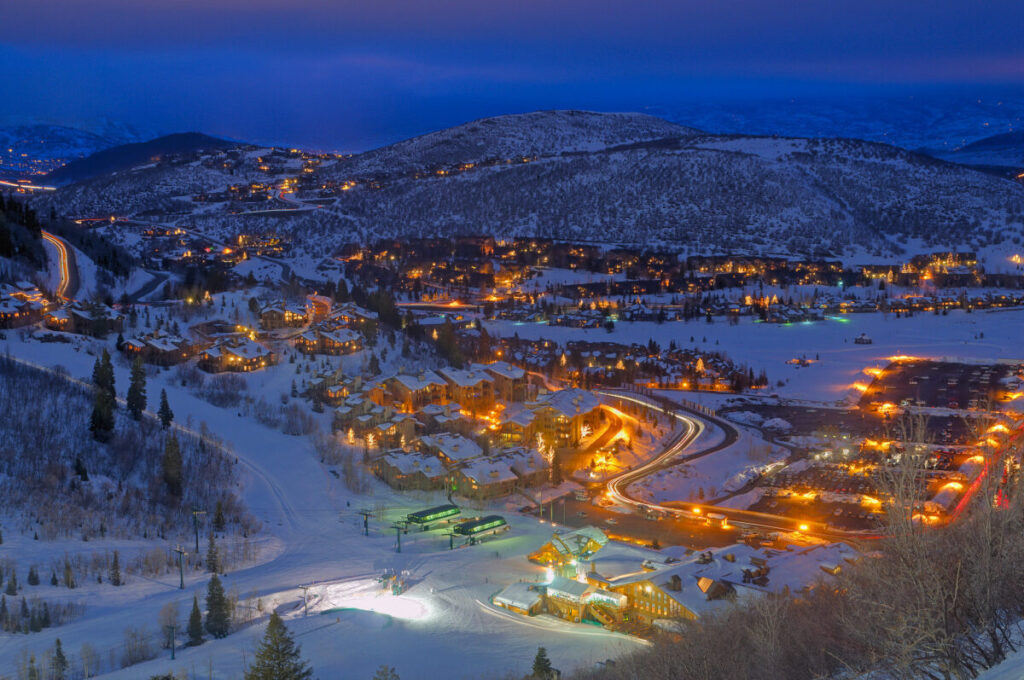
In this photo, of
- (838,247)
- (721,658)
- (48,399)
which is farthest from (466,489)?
(838,247)

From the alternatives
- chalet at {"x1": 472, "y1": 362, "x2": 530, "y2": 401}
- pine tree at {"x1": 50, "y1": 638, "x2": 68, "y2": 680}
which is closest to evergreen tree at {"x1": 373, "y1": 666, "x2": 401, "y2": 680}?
pine tree at {"x1": 50, "y1": 638, "x2": 68, "y2": 680}

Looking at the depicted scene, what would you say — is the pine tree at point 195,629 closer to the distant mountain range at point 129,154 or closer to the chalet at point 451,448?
the chalet at point 451,448

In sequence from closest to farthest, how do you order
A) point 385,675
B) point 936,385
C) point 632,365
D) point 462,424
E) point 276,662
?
1. point 276,662
2. point 385,675
3. point 462,424
4. point 936,385
5. point 632,365

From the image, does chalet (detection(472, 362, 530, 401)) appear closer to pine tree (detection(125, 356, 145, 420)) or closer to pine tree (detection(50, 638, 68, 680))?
pine tree (detection(125, 356, 145, 420))

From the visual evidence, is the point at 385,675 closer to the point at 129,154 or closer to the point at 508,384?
the point at 508,384

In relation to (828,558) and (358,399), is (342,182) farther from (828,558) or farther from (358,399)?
(828,558)

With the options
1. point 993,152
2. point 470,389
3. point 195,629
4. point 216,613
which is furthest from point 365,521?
point 993,152

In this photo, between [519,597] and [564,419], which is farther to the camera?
[564,419]

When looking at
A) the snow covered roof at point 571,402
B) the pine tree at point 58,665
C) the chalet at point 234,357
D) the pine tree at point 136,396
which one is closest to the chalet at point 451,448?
the snow covered roof at point 571,402
